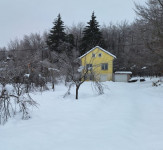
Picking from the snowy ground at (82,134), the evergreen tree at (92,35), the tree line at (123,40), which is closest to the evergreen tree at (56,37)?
the tree line at (123,40)

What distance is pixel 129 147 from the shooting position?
3.01 meters

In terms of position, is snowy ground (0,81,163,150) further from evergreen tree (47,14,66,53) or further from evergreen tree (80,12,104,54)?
evergreen tree (80,12,104,54)

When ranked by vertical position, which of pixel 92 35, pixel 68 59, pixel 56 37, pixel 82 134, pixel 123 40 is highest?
pixel 123 40

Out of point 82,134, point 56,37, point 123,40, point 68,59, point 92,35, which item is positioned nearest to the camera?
point 82,134

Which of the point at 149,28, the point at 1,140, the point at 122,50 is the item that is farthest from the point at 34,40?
the point at 1,140

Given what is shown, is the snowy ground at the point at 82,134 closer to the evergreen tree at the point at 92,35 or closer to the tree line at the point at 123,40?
the tree line at the point at 123,40

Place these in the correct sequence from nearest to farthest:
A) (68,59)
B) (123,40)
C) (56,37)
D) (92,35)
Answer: (68,59)
(56,37)
(92,35)
(123,40)

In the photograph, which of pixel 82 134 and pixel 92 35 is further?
pixel 92 35

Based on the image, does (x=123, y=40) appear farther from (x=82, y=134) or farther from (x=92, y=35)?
(x=82, y=134)

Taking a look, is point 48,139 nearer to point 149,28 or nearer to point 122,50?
point 149,28

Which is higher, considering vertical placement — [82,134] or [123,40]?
[123,40]

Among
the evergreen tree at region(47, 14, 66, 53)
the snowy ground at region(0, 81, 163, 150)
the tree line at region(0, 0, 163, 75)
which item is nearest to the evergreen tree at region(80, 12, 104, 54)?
the tree line at region(0, 0, 163, 75)

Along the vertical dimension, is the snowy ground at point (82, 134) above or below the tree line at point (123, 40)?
below

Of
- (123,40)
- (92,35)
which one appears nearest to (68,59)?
(92,35)
